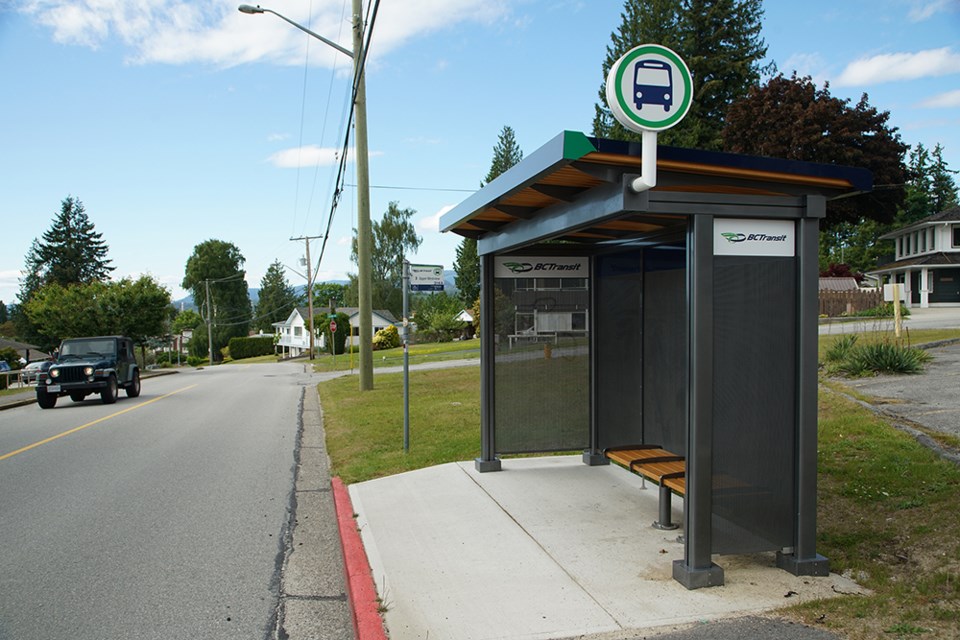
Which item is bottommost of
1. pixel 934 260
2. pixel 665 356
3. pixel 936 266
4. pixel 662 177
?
pixel 665 356

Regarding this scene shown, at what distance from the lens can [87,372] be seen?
19.6 metres

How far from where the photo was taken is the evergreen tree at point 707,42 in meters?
41.8

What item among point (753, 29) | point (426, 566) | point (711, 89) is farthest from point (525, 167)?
point (753, 29)

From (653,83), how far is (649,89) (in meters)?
0.05

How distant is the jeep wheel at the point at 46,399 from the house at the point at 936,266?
4157 cm

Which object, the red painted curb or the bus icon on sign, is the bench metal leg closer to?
the red painted curb

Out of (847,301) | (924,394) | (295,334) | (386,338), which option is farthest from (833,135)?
(295,334)

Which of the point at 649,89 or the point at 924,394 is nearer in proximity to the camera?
the point at 649,89

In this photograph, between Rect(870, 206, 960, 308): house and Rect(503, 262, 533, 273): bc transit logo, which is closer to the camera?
Rect(503, 262, 533, 273): bc transit logo

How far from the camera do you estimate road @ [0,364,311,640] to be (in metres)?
4.88

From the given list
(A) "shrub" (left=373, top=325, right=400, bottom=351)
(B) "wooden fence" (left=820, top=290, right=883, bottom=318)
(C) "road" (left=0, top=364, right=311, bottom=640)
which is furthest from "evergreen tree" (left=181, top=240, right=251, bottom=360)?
(C) "road" (left=0, top=364, right=311, bottom=640)

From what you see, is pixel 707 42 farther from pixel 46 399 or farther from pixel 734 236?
pixel 734 236

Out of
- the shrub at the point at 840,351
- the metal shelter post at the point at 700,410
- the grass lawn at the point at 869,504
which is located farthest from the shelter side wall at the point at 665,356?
the shrub at the point at 840,351

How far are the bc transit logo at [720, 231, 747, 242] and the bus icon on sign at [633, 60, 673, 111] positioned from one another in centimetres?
93
